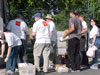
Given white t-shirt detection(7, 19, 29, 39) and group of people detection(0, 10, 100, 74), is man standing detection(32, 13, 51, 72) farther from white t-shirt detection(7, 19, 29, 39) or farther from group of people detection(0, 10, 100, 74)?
white t-shirt detection(7, 19, 29, 39)

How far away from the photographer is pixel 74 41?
7.73 m

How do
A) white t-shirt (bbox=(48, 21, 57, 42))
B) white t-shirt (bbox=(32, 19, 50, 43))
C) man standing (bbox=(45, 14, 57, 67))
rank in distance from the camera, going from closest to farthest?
1. white t-shirt (bbox=(32, 19, 50, 43))
2. white t-shirt (bbox=(48, 21, 57, 42))
3. man standing (bbox=(45, 14, 57, 67))

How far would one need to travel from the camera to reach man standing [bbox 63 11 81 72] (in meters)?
7.68

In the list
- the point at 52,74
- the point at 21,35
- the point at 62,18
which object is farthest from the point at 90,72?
the point at 62,18

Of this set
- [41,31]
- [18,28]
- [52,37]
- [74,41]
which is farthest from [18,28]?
[74,41]

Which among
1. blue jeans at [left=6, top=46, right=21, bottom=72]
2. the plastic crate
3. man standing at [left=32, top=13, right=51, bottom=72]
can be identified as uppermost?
man standing at [left=32, top=13, right=51, bottom=72]

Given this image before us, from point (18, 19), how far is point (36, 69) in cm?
157

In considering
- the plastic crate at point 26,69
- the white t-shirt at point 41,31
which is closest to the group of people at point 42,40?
the white t-shirt at point 41,31

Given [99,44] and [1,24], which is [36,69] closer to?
[1,24]

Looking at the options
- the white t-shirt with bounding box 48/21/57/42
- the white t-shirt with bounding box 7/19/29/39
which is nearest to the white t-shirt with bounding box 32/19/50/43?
the white t-shirt with bounding box 7/19/29/39

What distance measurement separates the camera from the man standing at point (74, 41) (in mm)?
7676

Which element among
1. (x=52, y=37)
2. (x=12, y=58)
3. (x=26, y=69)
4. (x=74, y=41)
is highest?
(x=52, y=37)

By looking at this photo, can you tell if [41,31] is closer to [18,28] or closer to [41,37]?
[41,37]

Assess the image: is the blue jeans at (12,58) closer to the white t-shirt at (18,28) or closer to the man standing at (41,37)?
the man standing at (41,37)
